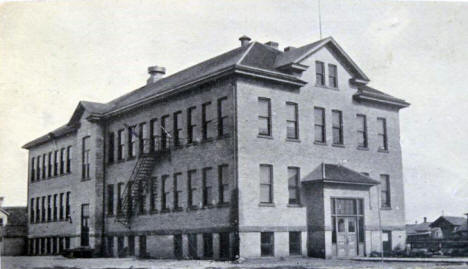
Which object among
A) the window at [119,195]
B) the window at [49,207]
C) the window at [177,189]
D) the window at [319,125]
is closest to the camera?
the window at [319,125]

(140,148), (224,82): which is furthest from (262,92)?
(140,148)

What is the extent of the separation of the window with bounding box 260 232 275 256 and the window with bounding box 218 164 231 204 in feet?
8.69

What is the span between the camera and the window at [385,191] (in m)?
38.7

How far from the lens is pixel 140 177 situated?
4019cm

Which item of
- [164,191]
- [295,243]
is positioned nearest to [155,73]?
[164,191]

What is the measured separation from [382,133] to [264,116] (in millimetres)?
9946

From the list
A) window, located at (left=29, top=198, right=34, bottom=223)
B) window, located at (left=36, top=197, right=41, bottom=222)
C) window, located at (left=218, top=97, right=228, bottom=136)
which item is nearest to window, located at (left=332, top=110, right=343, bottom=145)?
window, located at (left=218, top=97, right=228, bottom=136)

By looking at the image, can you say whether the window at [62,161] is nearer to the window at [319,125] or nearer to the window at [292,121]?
the window at [292,121]

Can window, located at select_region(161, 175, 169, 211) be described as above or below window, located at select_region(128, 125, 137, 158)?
below

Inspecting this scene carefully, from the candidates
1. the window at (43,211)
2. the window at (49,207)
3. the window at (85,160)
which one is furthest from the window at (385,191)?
the window at (43,211)

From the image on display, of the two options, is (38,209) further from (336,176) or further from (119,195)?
(336,176)

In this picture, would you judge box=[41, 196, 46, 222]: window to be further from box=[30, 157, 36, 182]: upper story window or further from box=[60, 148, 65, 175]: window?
box=[60, 148, 65, 175]: window

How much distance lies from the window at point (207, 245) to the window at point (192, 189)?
2016mm

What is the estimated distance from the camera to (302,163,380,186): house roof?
111ft
